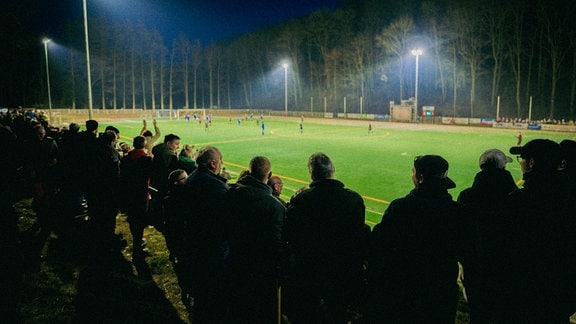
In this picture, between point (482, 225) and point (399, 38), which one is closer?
point (482, 225)

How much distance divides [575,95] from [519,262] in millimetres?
61238

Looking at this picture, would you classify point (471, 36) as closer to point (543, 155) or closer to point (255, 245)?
point (543, 155)

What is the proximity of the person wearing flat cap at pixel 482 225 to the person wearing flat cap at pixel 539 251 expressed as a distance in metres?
0.14

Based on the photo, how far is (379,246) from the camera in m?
3.34

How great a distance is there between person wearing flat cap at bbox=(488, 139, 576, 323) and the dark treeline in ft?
167

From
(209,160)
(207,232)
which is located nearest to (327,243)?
(207,232)

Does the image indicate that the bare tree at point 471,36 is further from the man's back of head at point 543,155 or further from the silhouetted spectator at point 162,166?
the man's back of head at point 543,155

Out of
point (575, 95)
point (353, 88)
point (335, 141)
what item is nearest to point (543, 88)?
point (575, 95)

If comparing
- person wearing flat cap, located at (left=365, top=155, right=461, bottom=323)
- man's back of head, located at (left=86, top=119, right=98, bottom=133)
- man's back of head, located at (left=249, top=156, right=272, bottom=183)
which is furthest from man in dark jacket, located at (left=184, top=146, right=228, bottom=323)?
man's back of head, located at (left=86, top=119, right=98, bottom=133)

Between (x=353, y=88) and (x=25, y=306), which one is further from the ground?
(x=353, y=88)

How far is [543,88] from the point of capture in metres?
54.5

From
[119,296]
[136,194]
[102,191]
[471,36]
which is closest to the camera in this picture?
[119,296]

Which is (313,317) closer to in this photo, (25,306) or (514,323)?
(514,323)

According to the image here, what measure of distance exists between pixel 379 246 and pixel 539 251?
1245 mm
